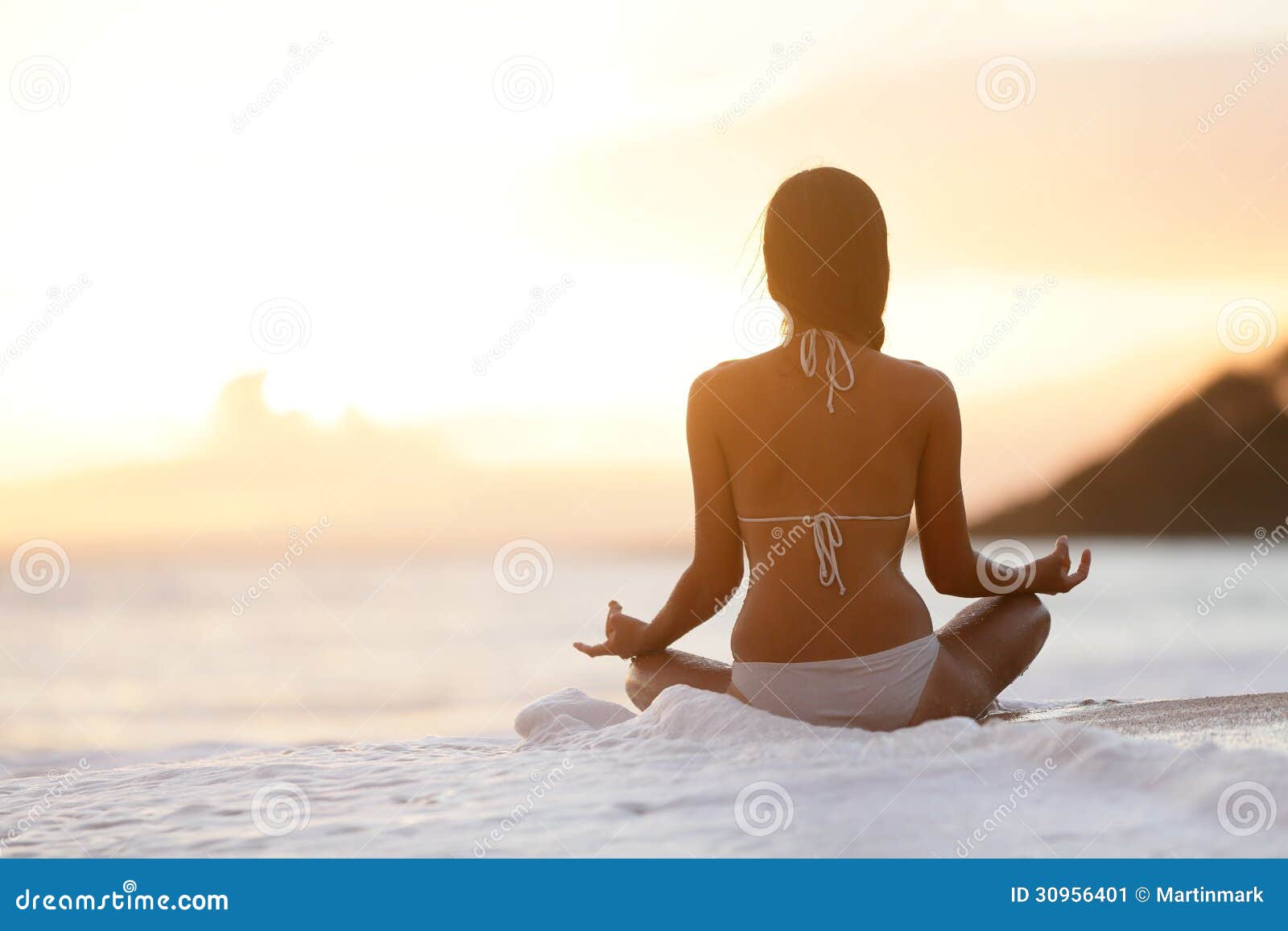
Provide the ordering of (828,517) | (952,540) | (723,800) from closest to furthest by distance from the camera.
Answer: (723,800), (828,517), (952,540)

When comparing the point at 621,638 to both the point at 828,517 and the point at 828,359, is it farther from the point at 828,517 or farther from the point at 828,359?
the point at 828,359

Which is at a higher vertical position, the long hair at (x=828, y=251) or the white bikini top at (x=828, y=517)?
the long hair at (x=828, y=251)

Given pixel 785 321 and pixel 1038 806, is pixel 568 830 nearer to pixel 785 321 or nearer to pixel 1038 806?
pixel 1038 806

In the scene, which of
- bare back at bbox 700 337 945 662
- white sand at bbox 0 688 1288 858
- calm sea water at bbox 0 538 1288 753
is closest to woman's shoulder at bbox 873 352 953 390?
bare back at bbox 700 337 945 662

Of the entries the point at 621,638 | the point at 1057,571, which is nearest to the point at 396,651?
the point at 621,638

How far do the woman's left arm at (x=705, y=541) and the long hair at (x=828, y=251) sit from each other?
0.36m

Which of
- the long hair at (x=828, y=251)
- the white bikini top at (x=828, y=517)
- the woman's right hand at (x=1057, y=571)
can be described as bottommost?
the woman's right hand at (x=1057, y=571)

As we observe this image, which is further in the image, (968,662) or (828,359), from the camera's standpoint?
(968,662)

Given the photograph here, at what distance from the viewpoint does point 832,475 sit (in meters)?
3.08

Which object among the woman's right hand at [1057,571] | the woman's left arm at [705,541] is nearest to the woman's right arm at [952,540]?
the woman's right hand at [1057,571]

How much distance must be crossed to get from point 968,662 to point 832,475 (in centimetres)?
71

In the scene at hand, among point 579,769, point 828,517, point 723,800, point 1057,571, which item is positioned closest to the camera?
point 723,800

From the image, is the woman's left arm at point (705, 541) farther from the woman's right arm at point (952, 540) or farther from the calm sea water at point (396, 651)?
the calm sea water at point (396, 651)

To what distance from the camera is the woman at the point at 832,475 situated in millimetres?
3092
